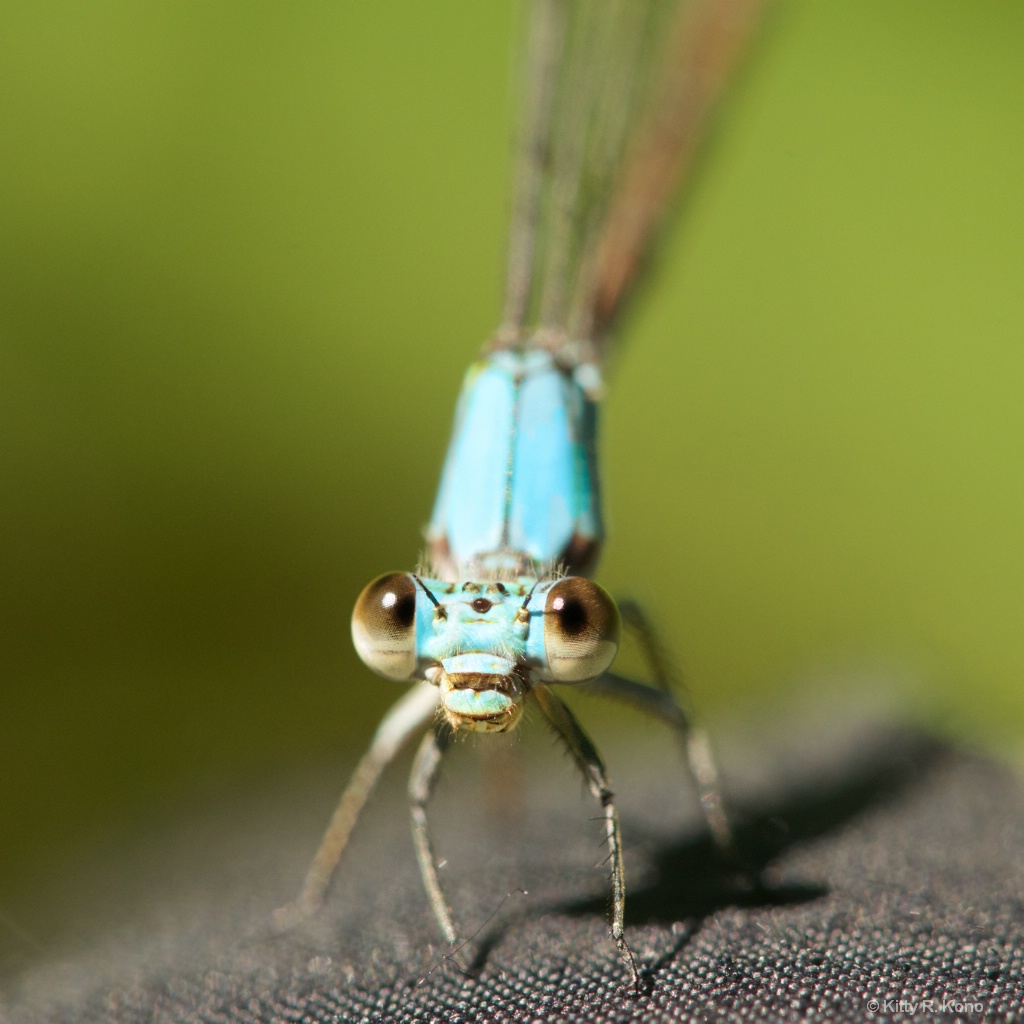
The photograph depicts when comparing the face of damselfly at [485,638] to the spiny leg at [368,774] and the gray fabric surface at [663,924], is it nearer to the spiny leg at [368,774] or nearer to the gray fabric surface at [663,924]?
the gray fabric surface at [663,924]

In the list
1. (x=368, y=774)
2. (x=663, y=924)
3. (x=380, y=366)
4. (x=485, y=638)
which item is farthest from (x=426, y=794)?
(x=380, y=366)

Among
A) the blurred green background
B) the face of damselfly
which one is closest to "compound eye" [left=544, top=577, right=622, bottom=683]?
the face of damselfly

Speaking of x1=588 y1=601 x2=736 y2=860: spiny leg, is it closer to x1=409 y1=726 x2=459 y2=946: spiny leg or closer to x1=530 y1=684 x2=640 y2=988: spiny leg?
x1=530 y1=684 x2=640 y2=988: spiny leg

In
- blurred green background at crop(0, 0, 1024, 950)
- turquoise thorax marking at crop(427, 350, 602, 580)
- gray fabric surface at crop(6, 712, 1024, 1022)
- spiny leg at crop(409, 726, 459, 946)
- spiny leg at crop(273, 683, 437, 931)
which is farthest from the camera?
blurred green background at crop(0, 0, 1024, 950)

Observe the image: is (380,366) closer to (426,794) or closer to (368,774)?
(368,774)

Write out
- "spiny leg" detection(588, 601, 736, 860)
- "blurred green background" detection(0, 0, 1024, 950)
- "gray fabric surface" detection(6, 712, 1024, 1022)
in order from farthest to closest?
"blurred green background" detection(0, 0, 1024, 950), "spiny leg" detection(588, 601, 736, 860), "gray fabric surface" detection(6, 712, 1024, 1022)

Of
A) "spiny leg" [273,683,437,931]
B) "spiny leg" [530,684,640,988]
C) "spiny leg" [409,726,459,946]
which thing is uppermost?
"spiny leg" [530,684,640,988]
